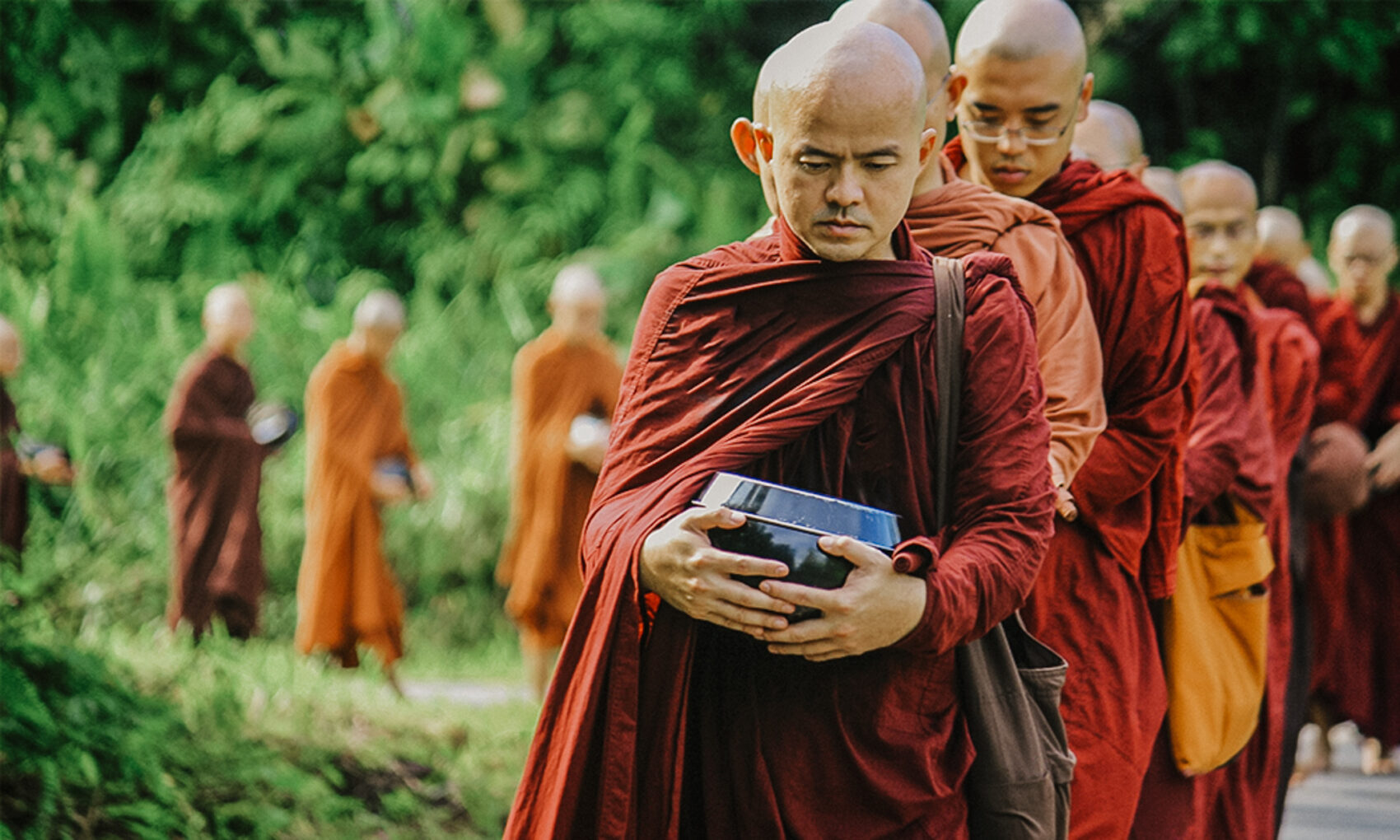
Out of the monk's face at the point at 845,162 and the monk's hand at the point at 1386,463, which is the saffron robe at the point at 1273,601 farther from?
the monk's face at the point at 845,162

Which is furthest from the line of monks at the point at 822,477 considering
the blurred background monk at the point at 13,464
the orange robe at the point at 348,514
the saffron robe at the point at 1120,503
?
the blurred background monk at the point at 13,464

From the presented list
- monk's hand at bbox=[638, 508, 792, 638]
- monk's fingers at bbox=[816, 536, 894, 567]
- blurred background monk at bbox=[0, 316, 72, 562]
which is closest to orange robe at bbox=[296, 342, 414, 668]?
blurred background monk at bbox=[0, 316, 72, 562]

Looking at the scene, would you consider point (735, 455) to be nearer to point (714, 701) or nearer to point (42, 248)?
point (714, 701)

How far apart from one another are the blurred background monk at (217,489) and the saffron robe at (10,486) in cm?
96

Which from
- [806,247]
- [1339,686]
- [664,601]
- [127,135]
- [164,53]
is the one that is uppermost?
[127,135]

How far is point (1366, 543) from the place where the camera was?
7.66 meters

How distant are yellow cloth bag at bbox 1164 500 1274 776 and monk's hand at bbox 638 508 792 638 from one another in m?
1.88

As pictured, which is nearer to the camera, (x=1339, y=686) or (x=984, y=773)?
(x=984, y=773)

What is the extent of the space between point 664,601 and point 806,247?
55cm

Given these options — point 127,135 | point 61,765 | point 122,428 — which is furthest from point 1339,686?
point 127,135

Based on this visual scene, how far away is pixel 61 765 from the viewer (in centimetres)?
426

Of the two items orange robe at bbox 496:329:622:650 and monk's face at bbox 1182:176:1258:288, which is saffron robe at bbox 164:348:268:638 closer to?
orange robe at bbox 496:329:622:650

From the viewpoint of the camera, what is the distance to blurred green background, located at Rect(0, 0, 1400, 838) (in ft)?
24.3

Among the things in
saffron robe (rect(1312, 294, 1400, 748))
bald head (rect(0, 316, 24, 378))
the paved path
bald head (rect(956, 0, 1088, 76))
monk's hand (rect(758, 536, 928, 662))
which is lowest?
the paved path
